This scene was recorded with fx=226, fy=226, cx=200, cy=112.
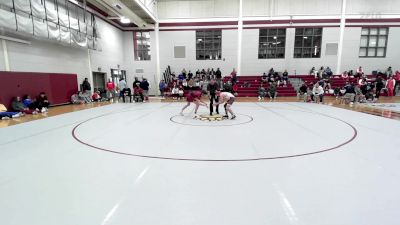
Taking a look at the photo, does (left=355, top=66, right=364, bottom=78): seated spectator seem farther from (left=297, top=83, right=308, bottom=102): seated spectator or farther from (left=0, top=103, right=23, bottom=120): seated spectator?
(left=0, top=103, right=23, bottom=120): seated spectator

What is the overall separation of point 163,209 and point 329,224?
179 cm

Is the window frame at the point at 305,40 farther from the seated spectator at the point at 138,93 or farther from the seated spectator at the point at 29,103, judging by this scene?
the seated spectator at the point at 29,103

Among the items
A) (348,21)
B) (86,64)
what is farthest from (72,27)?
(348,21)

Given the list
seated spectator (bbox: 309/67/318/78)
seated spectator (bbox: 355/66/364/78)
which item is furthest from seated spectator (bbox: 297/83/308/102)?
seated spectator (bbox: 355/66/364/78)

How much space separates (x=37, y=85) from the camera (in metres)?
11.8

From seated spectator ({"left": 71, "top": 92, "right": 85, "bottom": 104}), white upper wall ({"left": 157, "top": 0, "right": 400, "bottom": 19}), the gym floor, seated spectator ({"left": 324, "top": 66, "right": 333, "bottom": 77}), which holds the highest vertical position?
white upper wall ({"left": 157, "top": 0, "right": 400, "bottom": 19})

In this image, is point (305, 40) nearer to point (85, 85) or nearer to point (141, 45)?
point (141, 45)

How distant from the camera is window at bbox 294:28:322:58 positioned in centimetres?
2156

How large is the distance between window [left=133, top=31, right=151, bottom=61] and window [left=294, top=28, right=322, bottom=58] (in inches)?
570

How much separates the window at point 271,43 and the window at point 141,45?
1104 cm

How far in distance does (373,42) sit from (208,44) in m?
15.6

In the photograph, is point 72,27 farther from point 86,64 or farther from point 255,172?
point 255,172

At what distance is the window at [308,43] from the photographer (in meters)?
21.6

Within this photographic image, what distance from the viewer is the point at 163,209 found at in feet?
8.61
